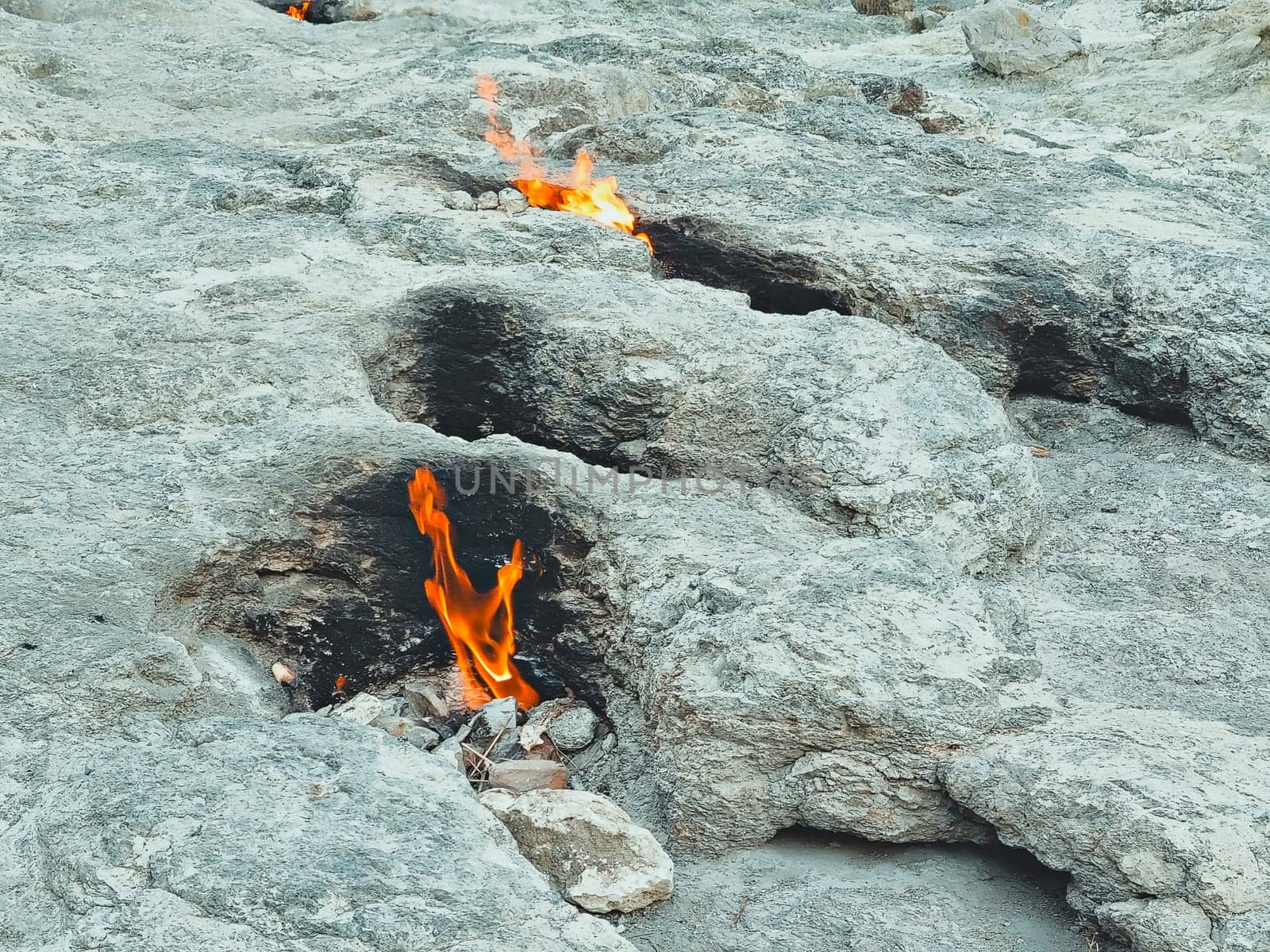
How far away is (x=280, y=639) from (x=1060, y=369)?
293cm

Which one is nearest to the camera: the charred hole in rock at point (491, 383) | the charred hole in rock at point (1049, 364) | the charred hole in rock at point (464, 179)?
the charred hole in rock at point (491, 383)

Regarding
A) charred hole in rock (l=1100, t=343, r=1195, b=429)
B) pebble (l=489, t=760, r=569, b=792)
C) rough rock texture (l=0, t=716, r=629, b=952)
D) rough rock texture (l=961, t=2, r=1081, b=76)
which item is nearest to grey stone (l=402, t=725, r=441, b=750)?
pebble (l=489, t=760, r=569, b=792)

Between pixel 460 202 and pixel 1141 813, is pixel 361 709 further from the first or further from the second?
pixel 460 202

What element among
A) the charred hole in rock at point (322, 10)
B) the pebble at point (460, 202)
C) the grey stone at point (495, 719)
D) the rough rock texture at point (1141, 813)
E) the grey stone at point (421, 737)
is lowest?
the grey stone at point (421, 737)

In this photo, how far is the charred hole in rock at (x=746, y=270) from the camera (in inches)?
191

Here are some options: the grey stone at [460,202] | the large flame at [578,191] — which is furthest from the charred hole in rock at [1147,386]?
the grey stone at [460,202]

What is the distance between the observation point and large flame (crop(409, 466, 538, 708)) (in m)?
3.73

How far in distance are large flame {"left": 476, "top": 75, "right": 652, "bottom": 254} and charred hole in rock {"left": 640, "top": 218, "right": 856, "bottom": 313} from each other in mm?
104

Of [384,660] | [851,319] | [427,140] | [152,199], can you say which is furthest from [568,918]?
[427,140]

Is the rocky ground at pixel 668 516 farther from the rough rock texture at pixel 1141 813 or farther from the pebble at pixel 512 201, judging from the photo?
the pebble at pixel 512 201

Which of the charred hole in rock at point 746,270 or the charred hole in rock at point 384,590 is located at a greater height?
the charred hole in rock at point 746,270

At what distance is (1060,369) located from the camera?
15.6 ft

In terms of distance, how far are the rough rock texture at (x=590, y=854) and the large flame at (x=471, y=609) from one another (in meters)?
0.89

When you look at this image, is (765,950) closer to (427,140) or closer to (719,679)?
(719,679)
